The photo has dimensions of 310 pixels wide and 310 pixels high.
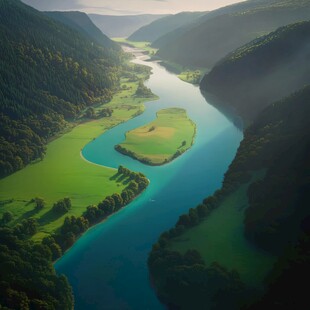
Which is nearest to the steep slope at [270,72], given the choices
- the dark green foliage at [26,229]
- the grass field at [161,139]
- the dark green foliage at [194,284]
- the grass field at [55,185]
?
the grass field at [161,139]

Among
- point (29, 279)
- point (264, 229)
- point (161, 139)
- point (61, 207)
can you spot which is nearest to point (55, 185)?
point (61, 207)

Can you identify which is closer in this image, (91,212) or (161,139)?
(91,212)

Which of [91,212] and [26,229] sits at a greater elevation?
[91,212]

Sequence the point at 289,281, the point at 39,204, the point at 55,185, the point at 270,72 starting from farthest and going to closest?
the point at 270,72
the point at 55,185
the point at 39,204
the point at 289,281

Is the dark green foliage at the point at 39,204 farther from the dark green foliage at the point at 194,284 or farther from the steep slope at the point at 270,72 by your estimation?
the steep slope at the point at 270,72

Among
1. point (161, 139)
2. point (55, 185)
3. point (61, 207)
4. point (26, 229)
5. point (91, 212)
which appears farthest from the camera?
point (161, 139)

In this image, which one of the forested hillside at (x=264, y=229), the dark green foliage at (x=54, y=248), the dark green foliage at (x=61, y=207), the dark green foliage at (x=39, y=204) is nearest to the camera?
the forested hillside at (x=264, y=229)

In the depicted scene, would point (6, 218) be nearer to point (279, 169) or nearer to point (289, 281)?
point (289, 281)
